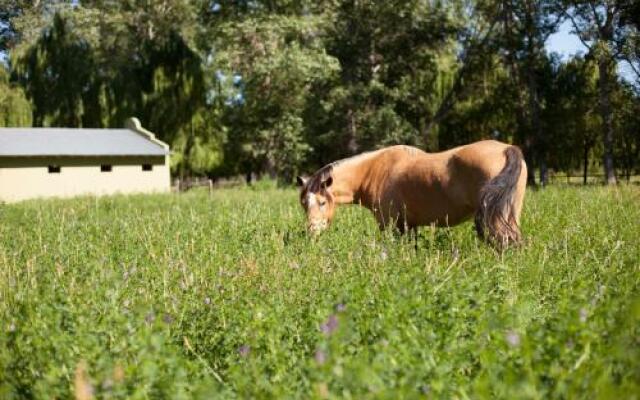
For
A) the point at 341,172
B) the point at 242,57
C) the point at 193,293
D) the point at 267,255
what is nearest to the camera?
the point at 193,293

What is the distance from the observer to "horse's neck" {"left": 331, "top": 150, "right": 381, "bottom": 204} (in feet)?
30.3

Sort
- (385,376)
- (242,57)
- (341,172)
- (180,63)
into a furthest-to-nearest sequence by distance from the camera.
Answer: (180,63)
(242,57)
(341,172)
(385,376)

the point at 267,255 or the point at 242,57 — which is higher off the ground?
the point at 242,57

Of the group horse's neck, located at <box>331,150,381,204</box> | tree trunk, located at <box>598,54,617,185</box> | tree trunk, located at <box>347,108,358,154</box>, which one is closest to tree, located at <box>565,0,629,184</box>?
tree trunk, located at <box>598,54,617,185</box>

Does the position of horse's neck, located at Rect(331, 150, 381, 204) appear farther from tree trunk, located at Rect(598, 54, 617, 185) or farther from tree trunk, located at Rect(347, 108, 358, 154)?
tree trunk, located at Rect(347, 108, 358, 154)

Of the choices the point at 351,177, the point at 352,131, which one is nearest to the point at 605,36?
the point at 352,131

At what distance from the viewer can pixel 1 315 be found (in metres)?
4.36

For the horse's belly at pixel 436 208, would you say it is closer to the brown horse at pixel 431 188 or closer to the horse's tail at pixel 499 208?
the brown horse at pixel 431 188

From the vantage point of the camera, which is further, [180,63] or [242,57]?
[180,63]

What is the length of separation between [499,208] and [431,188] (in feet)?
4.50

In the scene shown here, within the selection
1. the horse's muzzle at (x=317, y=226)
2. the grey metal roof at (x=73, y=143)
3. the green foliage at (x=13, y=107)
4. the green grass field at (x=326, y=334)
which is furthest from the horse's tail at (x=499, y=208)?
the green foliage at (x=13, y=107)

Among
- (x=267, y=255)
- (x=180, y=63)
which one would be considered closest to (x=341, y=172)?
(x=267, y=255)

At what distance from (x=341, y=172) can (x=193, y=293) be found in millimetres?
4707

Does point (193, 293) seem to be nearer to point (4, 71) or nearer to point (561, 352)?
point (561, 352)
